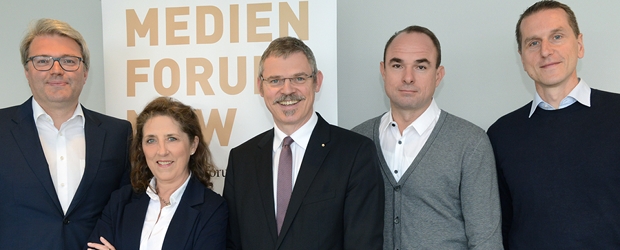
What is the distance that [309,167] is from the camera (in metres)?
2.10

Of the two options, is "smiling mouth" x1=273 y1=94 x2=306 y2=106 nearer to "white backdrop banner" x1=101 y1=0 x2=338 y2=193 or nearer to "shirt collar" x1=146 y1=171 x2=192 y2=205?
"shirt collar" x1=146 y1=171 x2=192 y2=205

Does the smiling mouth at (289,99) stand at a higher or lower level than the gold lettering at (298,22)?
lower

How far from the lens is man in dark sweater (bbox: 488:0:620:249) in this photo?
2.21 meters

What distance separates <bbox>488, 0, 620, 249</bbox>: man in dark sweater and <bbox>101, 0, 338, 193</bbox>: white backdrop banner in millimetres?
1121

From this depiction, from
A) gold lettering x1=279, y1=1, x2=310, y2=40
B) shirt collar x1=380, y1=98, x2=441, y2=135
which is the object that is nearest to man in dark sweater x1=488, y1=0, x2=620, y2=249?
shirt collar x1=380, y1=98, x2=441, y2=135

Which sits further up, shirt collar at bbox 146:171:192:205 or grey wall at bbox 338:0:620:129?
grey wall at bbox 338:0:620:129

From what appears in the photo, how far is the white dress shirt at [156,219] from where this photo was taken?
224 centimetres

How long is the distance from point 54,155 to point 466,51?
2540 mm

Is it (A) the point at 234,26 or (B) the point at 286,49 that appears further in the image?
(A) the point at 234,26

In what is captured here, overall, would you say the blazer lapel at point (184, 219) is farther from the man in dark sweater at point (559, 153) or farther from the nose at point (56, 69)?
the man in dark sweater at point (559, 153)

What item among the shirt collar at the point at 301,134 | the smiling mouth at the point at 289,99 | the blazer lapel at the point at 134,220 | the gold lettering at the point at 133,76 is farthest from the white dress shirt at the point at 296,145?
the gold lettering at the point at 133,76

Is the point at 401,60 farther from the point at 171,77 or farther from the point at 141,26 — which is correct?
the point at 141,26

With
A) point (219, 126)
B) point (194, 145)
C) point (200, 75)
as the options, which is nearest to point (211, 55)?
point (200, 75)

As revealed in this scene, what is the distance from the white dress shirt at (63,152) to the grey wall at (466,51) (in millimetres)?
1699
